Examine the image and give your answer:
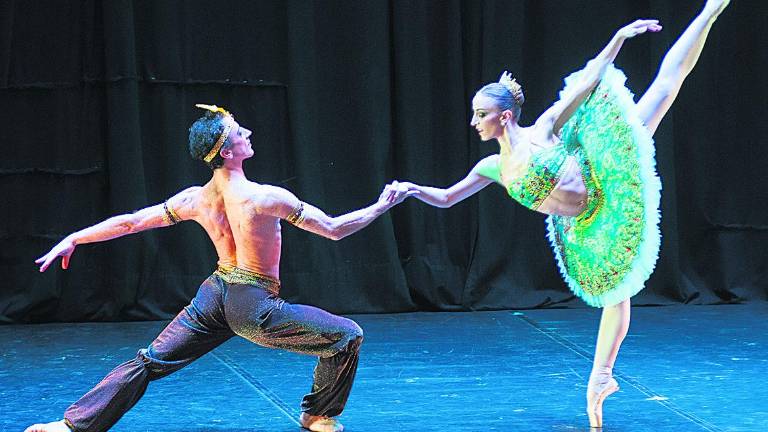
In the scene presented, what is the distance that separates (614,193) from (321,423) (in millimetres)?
1334

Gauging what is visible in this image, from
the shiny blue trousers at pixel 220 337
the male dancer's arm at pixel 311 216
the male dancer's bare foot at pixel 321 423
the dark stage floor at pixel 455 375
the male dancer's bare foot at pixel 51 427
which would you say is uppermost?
the male dancer's arm at pixel 311 216

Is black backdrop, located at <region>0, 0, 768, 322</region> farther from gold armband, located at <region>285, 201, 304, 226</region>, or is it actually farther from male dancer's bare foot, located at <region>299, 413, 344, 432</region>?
gold armband, located at <region>285, 201, 304, 226</region>

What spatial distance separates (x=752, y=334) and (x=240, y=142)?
337 centimetres

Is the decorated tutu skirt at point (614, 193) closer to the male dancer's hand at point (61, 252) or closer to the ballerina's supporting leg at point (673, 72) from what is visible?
the ballerina's supporting leg at point (673, 72)

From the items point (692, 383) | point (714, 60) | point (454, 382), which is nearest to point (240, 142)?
point (454, 382)

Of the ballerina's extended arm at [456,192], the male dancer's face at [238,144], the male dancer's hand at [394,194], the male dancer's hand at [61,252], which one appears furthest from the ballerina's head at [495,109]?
the male dancer's hand at [61,252]

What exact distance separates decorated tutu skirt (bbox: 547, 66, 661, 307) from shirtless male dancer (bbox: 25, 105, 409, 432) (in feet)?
2.51

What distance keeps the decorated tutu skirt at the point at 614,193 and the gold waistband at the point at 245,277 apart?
3.75 ft

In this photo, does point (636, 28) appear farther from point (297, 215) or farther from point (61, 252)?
point (61, 252)

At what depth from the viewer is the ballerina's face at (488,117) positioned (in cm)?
413

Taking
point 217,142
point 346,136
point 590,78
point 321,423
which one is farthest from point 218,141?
point 346,136

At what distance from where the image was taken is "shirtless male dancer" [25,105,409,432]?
3.94 m

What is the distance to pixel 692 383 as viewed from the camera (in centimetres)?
491

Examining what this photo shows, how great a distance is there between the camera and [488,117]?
163 inches
